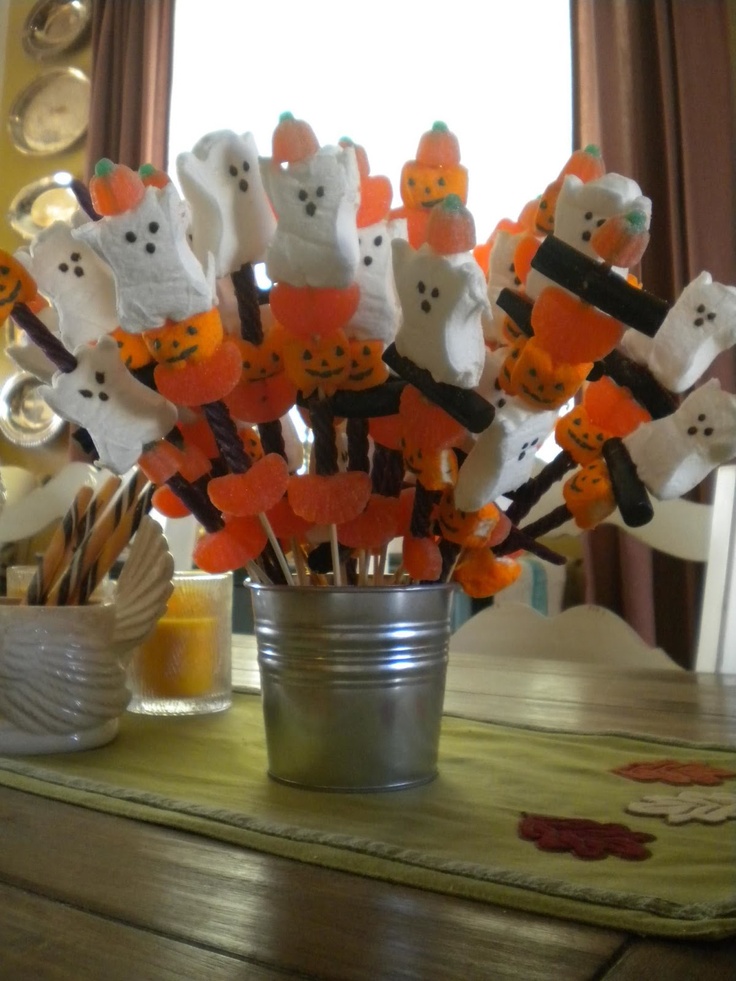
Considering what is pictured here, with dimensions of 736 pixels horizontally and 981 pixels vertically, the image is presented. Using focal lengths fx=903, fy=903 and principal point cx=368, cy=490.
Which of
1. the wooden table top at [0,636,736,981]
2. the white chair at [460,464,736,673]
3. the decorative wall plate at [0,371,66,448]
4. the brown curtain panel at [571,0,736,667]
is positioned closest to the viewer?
the wooden table top at [0,636,736,981]

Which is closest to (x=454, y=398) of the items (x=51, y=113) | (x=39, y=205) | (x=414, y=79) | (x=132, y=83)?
(x=414, y=79)

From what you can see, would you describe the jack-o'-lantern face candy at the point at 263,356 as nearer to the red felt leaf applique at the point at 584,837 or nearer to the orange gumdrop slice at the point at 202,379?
the orange gumdrop slice at the point at 202,379

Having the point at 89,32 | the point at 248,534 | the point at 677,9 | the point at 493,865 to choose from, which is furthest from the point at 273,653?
the point at 89,32

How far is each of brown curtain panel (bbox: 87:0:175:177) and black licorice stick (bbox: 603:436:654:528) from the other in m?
2.38

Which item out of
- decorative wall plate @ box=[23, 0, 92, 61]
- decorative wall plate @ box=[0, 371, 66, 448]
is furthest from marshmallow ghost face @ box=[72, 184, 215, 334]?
decorative wall plate @ box=[23, 0, 92, 61]

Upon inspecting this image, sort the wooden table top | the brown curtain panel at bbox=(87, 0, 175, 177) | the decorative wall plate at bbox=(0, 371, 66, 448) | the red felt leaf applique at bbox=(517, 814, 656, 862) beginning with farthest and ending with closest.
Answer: the decorative wall plate at bbox=(0, 371, 66, 448), the brown curtain panel at bbox=(87, 0, 175, 177), the red felt leaf applique at bbox=(517, 814, 656, 862), the wooden table top

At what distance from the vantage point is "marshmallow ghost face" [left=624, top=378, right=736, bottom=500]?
0.44 meters

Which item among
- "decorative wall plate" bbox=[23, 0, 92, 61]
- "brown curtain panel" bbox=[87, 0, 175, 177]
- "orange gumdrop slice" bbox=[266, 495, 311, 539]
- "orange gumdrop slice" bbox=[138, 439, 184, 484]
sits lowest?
"orange gumdrop slice" bbox=[266, 495, 311, 539]

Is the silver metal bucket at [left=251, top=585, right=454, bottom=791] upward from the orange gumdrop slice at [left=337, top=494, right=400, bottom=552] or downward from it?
downward

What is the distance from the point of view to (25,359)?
495 millimetres

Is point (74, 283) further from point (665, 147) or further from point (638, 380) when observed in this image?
point (665, 147)

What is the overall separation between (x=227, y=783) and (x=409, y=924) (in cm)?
20

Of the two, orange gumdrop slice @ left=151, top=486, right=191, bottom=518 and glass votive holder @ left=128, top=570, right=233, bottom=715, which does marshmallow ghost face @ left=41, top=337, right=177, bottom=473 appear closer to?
orange gumdrop slice @ left=151, top=486, right=191, bottom=518

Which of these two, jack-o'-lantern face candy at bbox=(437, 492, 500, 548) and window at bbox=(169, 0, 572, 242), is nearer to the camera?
jack-o'-lantern face candy at bbox=(437, 492, 500, 548)
